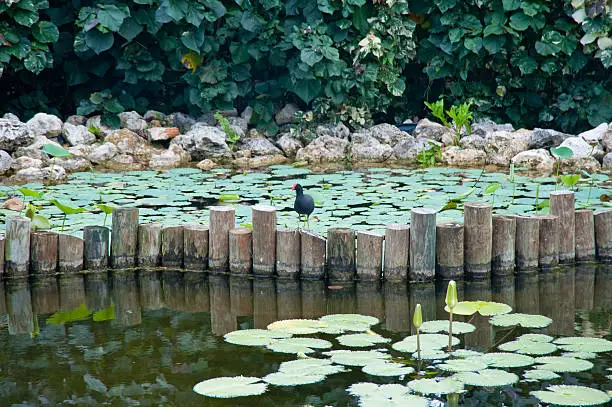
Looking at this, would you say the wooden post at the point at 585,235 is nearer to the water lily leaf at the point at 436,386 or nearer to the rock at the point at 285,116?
the water lily leaf at the point at 436,386

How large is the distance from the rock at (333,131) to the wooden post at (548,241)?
4498 mm

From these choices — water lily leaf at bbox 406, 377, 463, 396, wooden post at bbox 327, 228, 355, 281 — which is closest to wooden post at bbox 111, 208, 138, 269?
wooden post at bbox 327, 228, 355, 281

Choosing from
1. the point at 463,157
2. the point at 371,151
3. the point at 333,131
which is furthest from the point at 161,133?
the point at 463,157

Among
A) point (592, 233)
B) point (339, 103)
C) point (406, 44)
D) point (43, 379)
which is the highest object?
point (406, 44)

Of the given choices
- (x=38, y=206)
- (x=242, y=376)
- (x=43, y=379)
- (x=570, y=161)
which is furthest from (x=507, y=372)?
(x=570, y=161)

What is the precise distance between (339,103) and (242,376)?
6306 mm

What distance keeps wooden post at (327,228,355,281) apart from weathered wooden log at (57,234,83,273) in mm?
1341

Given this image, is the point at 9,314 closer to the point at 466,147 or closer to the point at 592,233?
the point at 592,233

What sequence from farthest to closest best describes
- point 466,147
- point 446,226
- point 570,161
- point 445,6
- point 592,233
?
point 445,6 < point 466,147 < point 570,161 < point 592,233 < point 446,226

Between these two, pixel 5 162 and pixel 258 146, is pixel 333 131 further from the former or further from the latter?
pixel 5 162

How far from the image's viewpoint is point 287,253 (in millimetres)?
4723

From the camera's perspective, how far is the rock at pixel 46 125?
858 centimetres

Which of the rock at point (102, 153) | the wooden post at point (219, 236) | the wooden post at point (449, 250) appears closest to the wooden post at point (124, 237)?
the wooden post at point (219, 236)

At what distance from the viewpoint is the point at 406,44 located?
31.6ft
